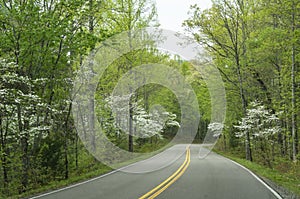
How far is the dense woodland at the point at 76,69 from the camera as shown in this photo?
36.4 ft

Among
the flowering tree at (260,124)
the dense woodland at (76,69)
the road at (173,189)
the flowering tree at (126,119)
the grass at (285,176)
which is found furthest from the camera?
the flowering tree at (126,119)

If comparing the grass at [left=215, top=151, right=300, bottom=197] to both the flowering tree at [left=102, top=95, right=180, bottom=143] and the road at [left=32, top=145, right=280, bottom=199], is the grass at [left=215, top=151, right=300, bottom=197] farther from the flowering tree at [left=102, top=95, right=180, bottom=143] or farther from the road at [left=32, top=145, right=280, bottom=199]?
the flowering tree at [left=102, top=95, right=180, bottom=143]

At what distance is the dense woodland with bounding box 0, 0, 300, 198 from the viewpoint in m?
11.1

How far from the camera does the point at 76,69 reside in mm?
16594

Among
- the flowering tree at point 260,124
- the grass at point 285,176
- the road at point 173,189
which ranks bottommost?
the grass at point 285,176

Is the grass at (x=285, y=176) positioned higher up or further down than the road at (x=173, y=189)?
further down

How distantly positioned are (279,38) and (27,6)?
1234cm

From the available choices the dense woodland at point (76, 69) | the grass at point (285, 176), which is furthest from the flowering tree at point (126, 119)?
the grass at point (285, 176)

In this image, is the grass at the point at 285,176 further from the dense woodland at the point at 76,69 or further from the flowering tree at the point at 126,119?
the flowering tree at the point at 126,119

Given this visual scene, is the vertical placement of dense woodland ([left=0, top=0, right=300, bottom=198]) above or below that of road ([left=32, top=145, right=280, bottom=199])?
above

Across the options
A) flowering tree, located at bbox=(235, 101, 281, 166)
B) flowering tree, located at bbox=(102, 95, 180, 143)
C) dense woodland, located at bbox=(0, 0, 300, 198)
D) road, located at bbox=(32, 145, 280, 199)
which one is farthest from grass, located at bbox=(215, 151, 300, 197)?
flowering tree, located at bbox=(102, 95, 180, 143)

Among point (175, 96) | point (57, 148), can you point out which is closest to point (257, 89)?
point (57, 148)

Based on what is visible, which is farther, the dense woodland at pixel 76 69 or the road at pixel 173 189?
the dense woodland at pixel 76 69

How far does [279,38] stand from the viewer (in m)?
16.2
